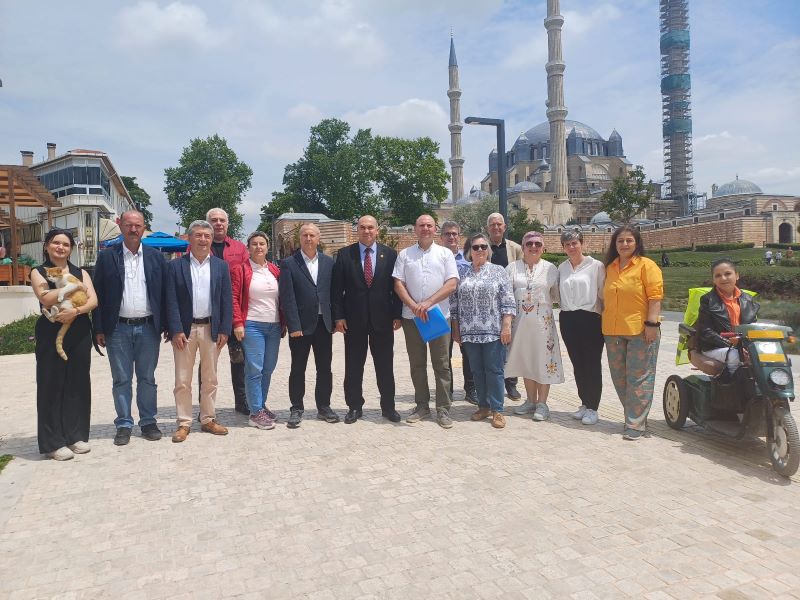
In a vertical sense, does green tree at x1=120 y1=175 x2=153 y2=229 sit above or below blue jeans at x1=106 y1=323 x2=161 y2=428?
above

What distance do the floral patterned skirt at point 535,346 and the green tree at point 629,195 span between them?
49.1 meters

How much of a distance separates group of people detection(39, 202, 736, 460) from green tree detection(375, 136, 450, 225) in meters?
47.8

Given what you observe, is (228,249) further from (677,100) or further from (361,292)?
(677,100)

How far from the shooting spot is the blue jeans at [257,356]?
5359mm

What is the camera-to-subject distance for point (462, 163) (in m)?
74.4

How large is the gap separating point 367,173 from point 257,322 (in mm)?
49467

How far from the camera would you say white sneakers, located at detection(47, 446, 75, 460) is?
14.8ft

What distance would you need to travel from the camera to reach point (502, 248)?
646 centimetres

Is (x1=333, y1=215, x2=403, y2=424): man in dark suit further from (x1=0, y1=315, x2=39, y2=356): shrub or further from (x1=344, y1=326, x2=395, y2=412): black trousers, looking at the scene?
(x1=0, y1=315, x2=39, y2=356): shrub

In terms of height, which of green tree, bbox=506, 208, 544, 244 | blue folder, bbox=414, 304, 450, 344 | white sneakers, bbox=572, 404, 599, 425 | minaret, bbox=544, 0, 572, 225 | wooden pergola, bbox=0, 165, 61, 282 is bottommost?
white sneakers, bbox=572, 404, 599, 425

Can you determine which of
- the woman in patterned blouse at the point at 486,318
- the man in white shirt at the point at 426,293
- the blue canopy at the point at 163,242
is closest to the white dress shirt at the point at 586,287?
the woman in patterned blouse at the point at 486,318

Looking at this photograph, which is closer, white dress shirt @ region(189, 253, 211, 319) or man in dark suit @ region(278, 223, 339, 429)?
white dress shirt @ region(189, 253, 211, 319)

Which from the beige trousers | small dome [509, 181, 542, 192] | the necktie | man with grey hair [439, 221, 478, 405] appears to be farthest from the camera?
small dome [509, 181, 542, 192]

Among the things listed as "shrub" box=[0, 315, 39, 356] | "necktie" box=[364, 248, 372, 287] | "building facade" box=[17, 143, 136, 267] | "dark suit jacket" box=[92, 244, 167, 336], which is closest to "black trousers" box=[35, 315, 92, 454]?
"dark suit jacket" box=[92, 244, 167, 336]
